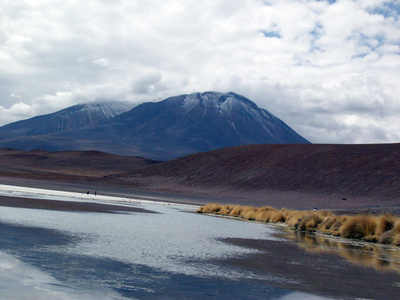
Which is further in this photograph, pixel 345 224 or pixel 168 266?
→ pixel 345 224

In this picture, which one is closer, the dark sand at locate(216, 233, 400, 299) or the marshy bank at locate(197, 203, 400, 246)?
the dark sand at locate(216, 233, 400, 299)

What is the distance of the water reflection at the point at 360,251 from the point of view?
53.6ft

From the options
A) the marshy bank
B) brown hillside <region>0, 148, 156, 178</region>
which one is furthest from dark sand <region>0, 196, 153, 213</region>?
brown hillside <region>0, 148, 156, 178</region>

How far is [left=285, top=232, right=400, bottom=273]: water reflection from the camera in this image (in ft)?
53.6

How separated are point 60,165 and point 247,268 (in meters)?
129

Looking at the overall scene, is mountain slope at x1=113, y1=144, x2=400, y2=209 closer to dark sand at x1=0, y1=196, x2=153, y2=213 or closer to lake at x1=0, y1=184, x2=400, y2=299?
dark sand at x1=0, y1=196, x2=153, y2=213

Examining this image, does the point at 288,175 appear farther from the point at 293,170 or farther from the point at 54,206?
the point at 54,206

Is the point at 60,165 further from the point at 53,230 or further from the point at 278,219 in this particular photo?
the point at 53,230

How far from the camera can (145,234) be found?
20703 millimetres

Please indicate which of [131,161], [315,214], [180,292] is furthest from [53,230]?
[131,161]

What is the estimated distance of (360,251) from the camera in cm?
1981

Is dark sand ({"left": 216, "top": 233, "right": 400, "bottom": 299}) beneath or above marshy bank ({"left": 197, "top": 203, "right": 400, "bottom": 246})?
beneath

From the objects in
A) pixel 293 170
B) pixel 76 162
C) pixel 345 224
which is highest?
pixel 76 162

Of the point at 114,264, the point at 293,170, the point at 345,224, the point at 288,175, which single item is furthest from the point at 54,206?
the point at 293,170
